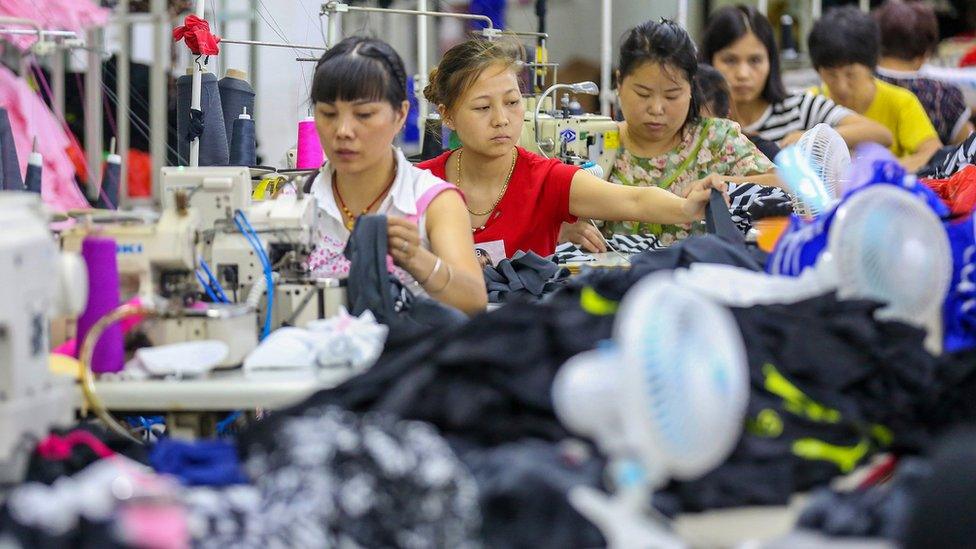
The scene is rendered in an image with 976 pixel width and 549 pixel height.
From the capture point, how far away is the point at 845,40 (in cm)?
584

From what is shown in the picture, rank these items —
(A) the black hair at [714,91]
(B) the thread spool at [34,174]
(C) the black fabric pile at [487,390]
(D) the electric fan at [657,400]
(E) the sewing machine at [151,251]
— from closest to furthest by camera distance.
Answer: (D) the electric fan at [657,400], (C) the black fabric pile at [487,390], (E) the sewing machine at [151,251], (B) the thread spool at [34,174], (A) the black hair at [714,91]

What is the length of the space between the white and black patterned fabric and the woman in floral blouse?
2.35 m

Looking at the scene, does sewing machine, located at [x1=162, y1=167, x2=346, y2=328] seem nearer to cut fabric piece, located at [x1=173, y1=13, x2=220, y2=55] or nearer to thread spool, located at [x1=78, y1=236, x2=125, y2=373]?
thread spool, located at [x1=78, y1=236, x2=125, y2=373]

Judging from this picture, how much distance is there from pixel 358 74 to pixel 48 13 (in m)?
1.86

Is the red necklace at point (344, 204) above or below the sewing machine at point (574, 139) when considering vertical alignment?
below

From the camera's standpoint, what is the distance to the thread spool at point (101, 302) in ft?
7.00

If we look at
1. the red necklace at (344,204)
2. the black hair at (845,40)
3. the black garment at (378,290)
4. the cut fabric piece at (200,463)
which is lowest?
the cut fabric piece at (200,463)

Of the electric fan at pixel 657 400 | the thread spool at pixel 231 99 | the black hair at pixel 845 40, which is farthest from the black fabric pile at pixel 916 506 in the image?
the black hair at pixel 845 40

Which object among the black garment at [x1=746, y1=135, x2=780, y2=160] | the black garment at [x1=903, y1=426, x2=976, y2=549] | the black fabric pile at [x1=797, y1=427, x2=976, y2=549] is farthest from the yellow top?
the black garment at [x1=903, y1=426, x2=976, y2=549]

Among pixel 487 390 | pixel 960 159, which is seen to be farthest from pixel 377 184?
pixel 960 159

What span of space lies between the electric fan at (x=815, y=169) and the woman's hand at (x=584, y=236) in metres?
1.01

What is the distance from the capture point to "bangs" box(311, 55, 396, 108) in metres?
2.76

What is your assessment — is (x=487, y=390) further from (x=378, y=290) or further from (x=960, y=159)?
(x=960, y=159)

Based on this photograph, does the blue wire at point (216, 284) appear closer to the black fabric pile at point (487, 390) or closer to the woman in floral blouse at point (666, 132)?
the black fabric pile at point (487, 390)
